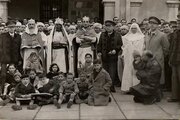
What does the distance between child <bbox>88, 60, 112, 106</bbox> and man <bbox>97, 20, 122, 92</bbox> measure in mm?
1367

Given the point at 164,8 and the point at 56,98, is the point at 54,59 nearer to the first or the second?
the point at 56,98

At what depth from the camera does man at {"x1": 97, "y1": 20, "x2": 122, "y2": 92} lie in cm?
1196

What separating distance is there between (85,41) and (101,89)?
6.72 feet

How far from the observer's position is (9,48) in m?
12.0

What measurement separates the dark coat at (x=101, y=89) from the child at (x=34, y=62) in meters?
1.73

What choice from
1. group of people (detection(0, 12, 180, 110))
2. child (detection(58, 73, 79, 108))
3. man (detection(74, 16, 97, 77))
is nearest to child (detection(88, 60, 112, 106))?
group of people (detection(0, 12, 180, 110))

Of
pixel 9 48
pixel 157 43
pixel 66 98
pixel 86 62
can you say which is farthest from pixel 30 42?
pixel 157 43

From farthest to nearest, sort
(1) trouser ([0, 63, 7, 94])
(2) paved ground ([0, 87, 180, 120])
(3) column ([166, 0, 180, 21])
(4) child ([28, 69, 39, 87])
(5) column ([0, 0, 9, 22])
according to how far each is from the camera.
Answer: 1. (3) column ([166, 0, 180, 21])
2. (5) column ([0, 0, 9, 22])
3. (1) trouser ([0, 63, 7, 94])
4. (4) child ([28, 69, 39, 87])
5. (2) paved ground ([0, 87, 180, 120])

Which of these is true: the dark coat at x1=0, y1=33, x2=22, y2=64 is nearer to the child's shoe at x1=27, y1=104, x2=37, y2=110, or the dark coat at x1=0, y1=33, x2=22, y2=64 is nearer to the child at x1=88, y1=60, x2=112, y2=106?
the child's shoe at x1=27, y1=104, x2=37, y2=110

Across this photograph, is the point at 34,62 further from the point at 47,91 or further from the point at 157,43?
the point at 157,43

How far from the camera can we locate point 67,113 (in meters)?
9.70

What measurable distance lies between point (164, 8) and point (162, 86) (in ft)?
21.3

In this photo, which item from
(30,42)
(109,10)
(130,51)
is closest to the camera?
(130,51)

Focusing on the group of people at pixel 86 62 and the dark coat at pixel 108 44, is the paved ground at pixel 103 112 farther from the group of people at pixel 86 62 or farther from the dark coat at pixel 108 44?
the dark coat at pixel 108 44
